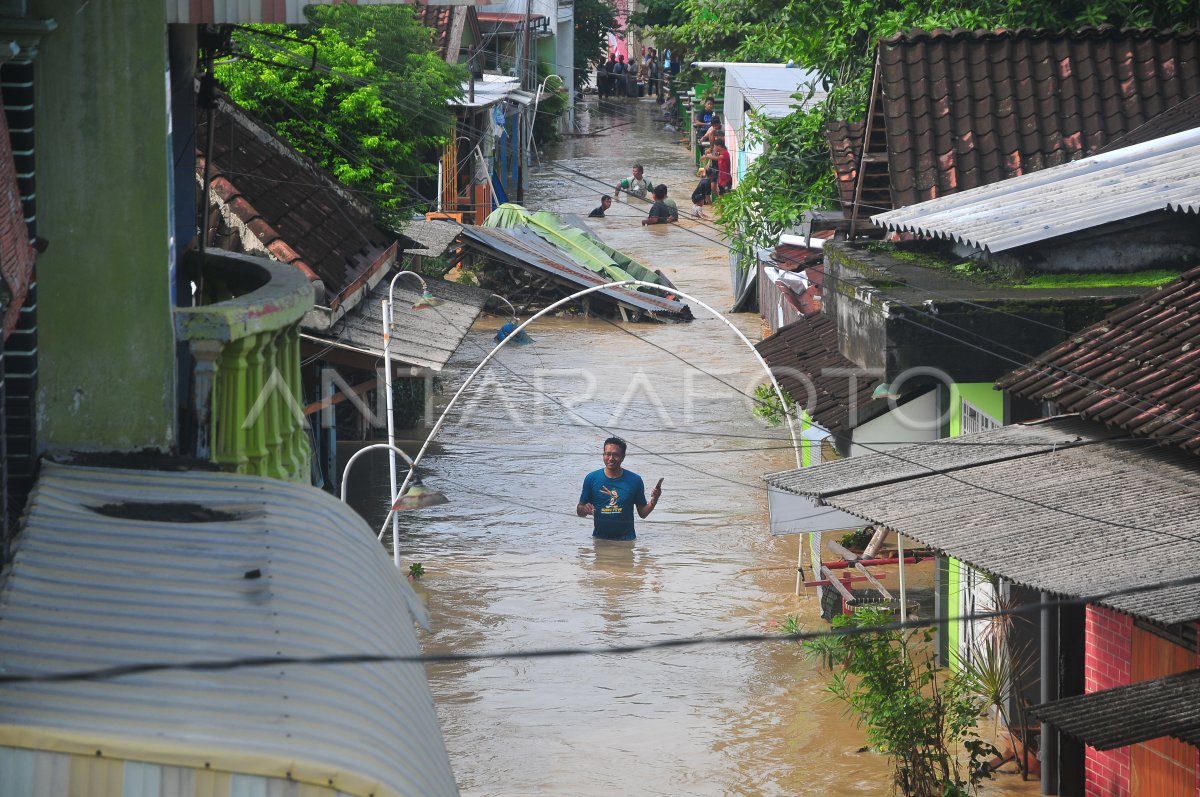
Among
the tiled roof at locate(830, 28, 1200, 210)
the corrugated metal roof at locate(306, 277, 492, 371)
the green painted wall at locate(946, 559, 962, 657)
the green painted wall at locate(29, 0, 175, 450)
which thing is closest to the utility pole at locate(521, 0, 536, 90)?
the corrugated metal roof at locate(306, 277, 492, 371)

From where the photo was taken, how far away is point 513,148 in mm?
41656

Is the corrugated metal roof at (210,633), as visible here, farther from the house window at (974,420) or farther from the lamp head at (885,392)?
the house window at (974,420)

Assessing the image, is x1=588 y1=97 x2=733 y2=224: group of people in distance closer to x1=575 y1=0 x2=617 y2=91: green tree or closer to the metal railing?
x1=575 y1=0 x2=617 y2=91: green tree

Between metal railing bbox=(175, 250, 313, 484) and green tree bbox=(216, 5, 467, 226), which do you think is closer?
metal railing bbox=(175, 250, 313, 484)

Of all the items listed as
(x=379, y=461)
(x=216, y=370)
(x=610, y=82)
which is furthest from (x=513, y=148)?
(x=216, y=370)

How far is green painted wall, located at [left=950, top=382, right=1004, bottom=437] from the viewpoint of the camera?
1036cm

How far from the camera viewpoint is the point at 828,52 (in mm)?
16797

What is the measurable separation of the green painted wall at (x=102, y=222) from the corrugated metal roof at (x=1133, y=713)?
164 inches

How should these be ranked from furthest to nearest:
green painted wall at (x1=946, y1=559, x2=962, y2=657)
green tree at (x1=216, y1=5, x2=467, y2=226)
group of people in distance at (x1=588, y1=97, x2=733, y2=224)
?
group of people in distance at (x1=588, y1=97, x2=733, y2=224), green tree at (x1=216, y1=5, x2=467, y2=226), green painted wall at (x1=946, y1=559, x2=962, y2=657)

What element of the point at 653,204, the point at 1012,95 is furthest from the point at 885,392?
the point at 653,204

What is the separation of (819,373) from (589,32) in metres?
53.1

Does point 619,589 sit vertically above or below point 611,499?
below

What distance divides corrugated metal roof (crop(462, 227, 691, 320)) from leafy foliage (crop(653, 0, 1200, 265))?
8.91 meters

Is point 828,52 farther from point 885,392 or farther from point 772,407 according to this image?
point 885,392
